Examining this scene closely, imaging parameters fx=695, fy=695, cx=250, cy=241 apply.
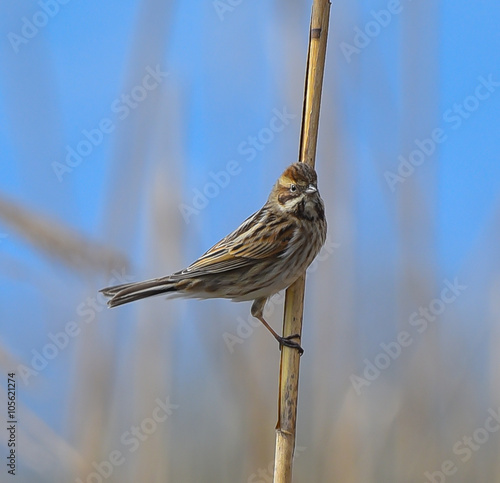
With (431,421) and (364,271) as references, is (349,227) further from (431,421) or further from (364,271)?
(431,421)

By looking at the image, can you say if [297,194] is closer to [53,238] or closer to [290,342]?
[290,342]

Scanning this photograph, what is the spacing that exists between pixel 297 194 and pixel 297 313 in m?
0.69

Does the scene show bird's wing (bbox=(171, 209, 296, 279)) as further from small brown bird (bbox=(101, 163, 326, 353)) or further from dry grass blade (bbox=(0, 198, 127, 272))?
dry grass blade (bbox=(0, 198, 127, 272))

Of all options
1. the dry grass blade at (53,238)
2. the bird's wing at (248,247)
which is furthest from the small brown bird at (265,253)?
the dry grass blade at (53,238)

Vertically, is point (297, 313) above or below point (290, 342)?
above

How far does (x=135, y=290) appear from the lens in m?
2.80

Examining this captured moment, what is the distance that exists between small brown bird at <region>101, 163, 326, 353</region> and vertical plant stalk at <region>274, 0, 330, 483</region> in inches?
19.0

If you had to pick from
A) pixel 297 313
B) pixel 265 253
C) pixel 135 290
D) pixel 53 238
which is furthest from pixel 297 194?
pixel 53 238

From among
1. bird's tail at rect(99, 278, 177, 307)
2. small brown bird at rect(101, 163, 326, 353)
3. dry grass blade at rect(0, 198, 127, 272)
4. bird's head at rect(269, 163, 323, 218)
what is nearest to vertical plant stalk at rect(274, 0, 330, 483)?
bird's head at rect(269, 163, 323, 218)

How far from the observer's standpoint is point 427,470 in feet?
11.7

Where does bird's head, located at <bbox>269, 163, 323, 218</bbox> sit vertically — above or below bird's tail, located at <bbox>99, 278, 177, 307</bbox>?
above

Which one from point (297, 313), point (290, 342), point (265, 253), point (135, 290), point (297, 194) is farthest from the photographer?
point (265, 253)

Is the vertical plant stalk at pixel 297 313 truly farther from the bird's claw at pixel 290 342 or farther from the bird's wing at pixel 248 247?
the bird's wing at pixel 248 247

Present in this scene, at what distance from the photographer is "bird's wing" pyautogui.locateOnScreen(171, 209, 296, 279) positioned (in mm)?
3271
